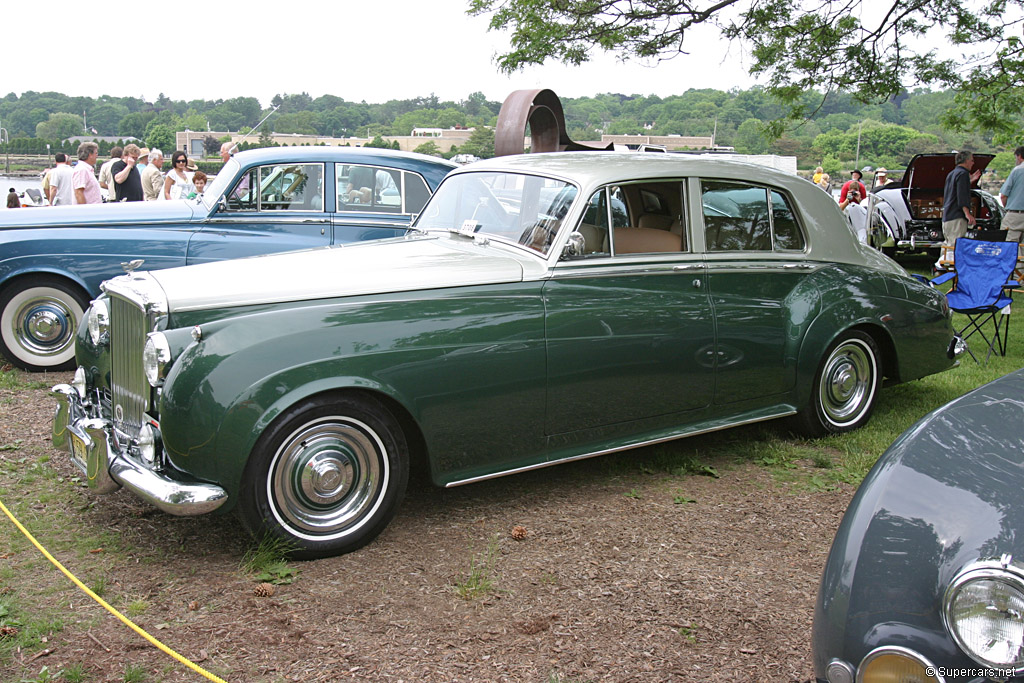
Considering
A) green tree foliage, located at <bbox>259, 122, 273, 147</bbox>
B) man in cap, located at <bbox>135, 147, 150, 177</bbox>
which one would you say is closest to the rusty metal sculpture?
green tree foliage, located at <bbox>259, 122, 273, 147</bbox>

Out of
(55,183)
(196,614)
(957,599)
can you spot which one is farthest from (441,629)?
(55,183)

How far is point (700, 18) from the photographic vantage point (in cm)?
1168

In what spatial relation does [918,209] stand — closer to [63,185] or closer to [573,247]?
[573,247]

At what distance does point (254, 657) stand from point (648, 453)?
2.80 meters

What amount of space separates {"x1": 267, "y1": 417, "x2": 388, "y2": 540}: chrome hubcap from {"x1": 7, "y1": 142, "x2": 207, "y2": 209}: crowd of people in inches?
255

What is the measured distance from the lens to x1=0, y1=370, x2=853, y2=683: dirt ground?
290 cm

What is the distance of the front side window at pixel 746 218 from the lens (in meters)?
4.79

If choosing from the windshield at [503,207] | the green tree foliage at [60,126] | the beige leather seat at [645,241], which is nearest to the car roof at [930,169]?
the beige leather seat at [645,241]

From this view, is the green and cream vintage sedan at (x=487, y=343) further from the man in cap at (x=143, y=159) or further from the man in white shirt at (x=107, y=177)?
the man in white shirt at (x=107, y=177)

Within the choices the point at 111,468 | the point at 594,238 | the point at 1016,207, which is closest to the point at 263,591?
the point at 111,468

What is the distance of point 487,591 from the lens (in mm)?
3410

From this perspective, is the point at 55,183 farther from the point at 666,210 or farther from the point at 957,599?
the point at 957,599

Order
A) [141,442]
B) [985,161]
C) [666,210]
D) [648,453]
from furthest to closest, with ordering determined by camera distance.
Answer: [985,161] < [648,453] < [666,210] < [141,442]

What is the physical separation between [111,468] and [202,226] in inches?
158
